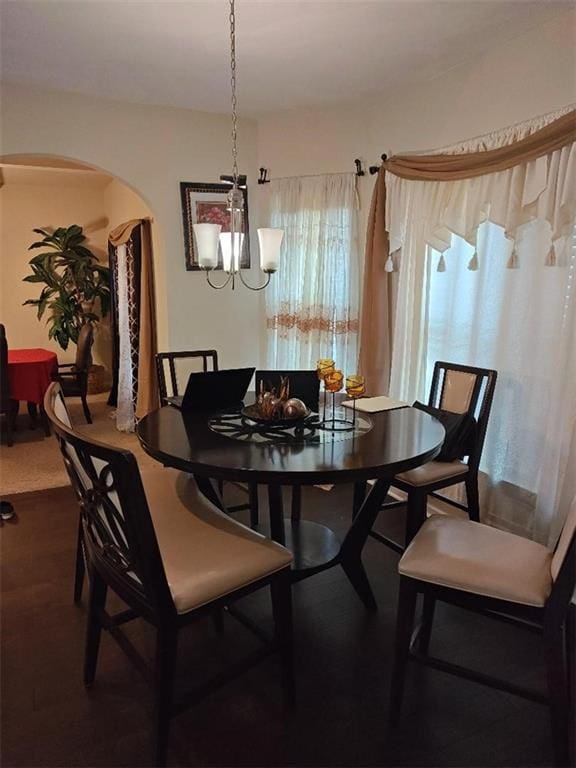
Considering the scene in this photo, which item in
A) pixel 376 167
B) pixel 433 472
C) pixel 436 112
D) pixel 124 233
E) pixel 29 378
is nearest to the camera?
pixel 433 472

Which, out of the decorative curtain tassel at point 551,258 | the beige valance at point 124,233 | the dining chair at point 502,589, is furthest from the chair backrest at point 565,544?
the beige valance at point 124,233

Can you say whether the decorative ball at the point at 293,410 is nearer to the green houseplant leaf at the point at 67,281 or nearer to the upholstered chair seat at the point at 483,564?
the upholstered chair seat at the point at 483,564

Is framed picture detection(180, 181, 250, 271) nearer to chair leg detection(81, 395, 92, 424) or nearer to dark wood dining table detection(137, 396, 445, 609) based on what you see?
dark wood dining table detection(137, 396, 445, 609)

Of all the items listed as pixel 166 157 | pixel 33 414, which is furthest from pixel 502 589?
pixel 33 414

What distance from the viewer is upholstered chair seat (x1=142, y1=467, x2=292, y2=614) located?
1.53 m

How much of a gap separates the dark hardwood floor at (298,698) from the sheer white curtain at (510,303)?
788mm

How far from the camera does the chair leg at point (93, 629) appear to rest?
71.1 inches

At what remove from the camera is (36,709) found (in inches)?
67.6

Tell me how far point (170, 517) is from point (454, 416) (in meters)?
1.40

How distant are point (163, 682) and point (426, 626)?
0.94m

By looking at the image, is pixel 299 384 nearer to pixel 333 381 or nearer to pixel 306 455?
pixel 333 381

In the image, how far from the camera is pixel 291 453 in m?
1.79

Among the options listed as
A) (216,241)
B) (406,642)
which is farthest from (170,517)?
(216,241)

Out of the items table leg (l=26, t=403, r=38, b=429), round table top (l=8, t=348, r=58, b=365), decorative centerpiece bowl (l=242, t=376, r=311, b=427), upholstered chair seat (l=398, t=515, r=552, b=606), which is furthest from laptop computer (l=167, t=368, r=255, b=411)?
table leg (l=26, t=403, r=38, b=429)
